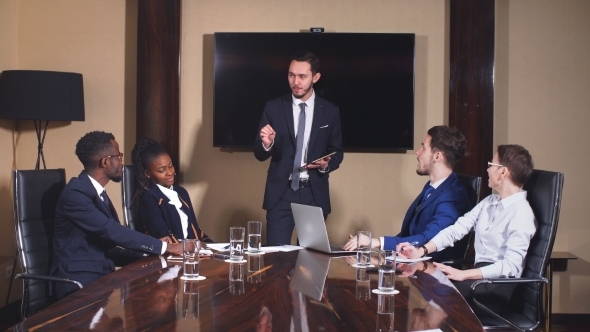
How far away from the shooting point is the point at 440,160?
3.51m

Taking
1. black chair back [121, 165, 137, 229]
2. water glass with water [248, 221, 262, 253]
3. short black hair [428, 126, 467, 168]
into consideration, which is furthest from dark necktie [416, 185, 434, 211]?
black chair back [121, 165, 137, 229]

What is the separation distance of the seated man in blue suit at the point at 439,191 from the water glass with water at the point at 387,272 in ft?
3.36

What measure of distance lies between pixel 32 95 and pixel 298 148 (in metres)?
1.67

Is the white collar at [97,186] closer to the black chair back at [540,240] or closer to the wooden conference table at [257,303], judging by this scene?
the wooden conference table at [257,303]

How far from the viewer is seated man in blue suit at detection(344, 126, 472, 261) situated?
341 centimetres

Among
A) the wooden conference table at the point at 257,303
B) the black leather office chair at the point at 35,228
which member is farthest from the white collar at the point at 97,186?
the wooden conference table at the point at 257,303

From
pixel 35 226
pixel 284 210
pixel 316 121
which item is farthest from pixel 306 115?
pixel 35 226

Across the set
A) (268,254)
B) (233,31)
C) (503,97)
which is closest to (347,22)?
(233,31)

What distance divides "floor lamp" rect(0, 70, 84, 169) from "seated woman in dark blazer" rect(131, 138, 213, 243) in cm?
107

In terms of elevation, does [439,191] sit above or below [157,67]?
below

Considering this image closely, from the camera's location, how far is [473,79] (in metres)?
4.96

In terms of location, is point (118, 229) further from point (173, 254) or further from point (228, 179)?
point (228, 179)

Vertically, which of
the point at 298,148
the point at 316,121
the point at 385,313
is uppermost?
the point at 316,121

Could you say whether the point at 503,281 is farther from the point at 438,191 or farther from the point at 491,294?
the point at 438,191
